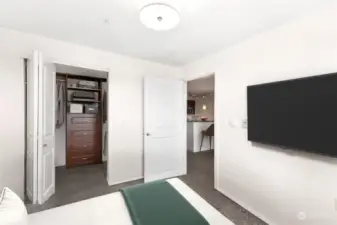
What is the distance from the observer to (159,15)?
1574mm

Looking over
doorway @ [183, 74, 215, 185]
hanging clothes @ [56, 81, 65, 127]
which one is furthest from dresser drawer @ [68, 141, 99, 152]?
doorway @ [183, 74, 215, 185]

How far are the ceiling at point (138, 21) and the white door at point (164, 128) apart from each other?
0.84m

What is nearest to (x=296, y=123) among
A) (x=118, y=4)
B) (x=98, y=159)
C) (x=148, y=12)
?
(x=148, y=12)

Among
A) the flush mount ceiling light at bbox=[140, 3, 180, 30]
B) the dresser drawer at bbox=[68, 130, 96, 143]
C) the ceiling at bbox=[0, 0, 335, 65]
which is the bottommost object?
the dresser drawer at bbox=[68, 130, 96, 143]

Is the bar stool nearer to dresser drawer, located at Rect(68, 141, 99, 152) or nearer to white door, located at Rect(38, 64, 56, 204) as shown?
dresser drawer, located at Rect(68, 141, 99, 152)

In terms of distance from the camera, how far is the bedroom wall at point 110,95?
2.14 meters

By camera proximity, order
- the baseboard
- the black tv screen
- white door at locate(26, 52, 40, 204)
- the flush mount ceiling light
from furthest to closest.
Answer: white door at locate(26, 52, 40, 204) < the baseboard < the flush mount ceiling light < the black tv screen

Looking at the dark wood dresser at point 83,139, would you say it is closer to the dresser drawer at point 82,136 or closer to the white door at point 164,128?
the dresser drawer at point 82,136

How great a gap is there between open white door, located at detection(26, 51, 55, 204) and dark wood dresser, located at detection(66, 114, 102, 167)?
56.4 inches

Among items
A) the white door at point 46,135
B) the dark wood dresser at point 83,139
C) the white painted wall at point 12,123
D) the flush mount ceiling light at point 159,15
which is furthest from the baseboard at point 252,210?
the dark wood dresser at point 83,139

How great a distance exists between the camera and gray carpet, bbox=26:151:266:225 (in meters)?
2.14

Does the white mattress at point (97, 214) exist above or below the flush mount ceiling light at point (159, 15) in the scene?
below

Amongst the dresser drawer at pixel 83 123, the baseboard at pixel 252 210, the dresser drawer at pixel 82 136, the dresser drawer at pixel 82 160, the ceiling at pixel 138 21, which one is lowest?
the baseboard at pixel 252 210

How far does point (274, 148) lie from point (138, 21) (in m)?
2.03
